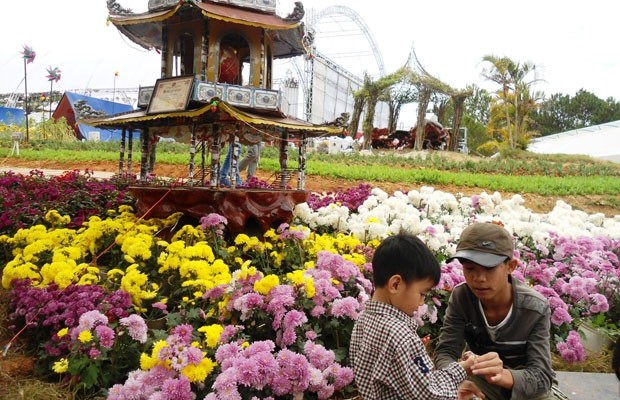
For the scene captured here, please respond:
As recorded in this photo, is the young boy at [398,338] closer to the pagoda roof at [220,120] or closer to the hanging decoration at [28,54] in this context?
the pagoda roof at [220,120]

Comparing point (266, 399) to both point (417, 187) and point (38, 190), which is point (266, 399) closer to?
point (38, 190)

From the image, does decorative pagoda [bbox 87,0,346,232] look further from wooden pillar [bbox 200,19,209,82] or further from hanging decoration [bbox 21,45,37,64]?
hanging decoration [bbox 21,45,37,64]

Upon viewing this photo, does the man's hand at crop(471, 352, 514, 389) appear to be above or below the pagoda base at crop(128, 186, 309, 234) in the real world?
below

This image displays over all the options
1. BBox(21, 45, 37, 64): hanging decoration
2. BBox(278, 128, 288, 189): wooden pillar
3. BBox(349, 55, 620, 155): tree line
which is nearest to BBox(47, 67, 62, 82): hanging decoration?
BBox(21, 45, 37, 64): hanging decoration

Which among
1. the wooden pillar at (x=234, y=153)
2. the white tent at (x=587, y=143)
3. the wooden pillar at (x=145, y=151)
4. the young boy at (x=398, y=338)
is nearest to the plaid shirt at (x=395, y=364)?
the young boy at (x=398, y=338)

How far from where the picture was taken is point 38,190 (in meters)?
6.91

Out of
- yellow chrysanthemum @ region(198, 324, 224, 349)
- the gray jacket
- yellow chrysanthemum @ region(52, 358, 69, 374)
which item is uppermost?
the gray jacket

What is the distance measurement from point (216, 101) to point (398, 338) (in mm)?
3993

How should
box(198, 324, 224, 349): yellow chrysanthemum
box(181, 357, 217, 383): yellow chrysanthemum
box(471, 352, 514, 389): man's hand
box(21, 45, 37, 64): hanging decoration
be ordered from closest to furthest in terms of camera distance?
1. box(471, 352, 514, 389): man's hand
2. box(181, 357, 217, 383): yellow chrysanthemum
3. box(198, 324, 224, 349): yellow chrysanthemum
4. box(21, 45, 37, 64): hanging decoration

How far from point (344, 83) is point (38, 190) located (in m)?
31.8

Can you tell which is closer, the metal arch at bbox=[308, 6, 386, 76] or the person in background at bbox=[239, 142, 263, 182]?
the person in background at bbox=[239, 142, 263, 182]

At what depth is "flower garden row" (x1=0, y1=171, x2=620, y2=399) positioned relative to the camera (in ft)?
8.89

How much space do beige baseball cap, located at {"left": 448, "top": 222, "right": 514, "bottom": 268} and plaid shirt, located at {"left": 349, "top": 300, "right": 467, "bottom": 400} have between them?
490mm

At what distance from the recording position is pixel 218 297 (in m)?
3.43
